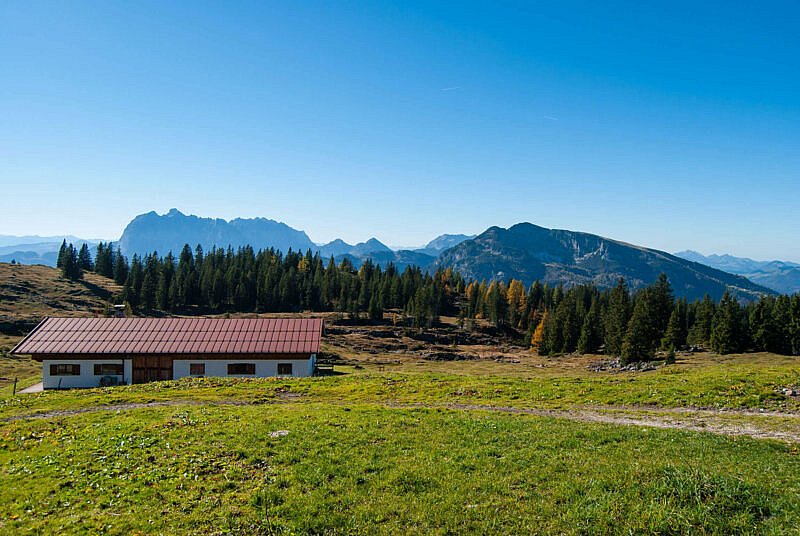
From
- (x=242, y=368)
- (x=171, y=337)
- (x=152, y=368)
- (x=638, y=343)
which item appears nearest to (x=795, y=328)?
(x=638, y=343)

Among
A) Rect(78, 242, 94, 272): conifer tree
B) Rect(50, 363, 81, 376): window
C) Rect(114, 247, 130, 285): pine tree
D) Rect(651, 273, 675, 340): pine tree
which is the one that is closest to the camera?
Rect(50, 363, 81, 376): window

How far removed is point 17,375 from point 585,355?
4224 inches

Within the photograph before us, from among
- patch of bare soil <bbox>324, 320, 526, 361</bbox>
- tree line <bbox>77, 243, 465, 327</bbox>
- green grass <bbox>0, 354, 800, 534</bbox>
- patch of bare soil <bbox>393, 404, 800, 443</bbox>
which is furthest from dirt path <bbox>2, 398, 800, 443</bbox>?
tree line <bbox>77, 243, 465, 327</bbox>

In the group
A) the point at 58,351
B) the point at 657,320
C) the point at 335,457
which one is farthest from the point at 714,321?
the point at 58,351

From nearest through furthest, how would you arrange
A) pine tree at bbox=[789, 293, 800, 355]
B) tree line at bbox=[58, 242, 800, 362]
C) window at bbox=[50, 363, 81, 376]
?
window at bbox=[50, 363, 81, 376]
pine tree at bbox=[789, 293, 800, 355]
tree line at bbox=[58, 242, 800, 362]

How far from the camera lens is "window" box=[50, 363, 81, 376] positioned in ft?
174

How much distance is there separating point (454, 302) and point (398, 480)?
17639 cm

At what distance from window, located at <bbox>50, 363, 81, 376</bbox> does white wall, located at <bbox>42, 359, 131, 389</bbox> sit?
11.5 inches

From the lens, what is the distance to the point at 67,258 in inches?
6535

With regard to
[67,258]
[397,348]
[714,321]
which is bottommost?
[397,348]

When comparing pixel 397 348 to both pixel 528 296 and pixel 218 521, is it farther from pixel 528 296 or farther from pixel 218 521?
pixel 218 521

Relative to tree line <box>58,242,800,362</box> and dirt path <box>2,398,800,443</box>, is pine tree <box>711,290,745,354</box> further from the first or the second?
dirt path <box>2,398,800,443</box>

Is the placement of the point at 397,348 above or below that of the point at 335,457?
below

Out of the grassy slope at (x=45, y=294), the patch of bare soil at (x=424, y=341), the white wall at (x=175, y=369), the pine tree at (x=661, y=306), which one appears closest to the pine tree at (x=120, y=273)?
the grassy slope at (x=45, y=294)
